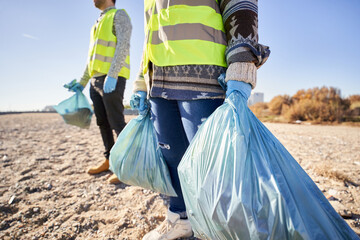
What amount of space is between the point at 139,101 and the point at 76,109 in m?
1.51

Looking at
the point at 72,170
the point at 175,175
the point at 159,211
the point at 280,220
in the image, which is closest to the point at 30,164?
the point at 72,170

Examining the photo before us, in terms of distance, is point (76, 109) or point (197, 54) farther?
point (76, 109)

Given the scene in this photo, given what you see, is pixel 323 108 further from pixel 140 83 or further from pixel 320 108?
pixel 140 83

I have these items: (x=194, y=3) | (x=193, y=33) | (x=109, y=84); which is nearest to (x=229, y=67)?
(x=193, y=33)

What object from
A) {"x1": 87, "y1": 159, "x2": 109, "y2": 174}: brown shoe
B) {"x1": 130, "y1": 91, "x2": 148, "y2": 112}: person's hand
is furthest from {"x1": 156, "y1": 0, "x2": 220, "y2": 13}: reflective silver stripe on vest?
{"x1": 87, "y1": 159, "x2": 109, "y2": 174}: brown shoe

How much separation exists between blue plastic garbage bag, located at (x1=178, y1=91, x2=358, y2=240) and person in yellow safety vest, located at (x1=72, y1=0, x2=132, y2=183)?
1.35 m

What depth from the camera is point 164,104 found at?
0.99m

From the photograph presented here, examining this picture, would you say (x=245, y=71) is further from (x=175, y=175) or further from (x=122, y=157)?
(x=122, y=157)

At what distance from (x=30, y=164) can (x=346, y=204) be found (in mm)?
3384

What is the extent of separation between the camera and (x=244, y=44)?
0.75 metres

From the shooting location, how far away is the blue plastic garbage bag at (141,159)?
1126mm

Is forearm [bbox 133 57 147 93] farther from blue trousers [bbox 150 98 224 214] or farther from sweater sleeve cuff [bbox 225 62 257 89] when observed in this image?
sweater sleeve cuff [bbox 225 62 257 89]

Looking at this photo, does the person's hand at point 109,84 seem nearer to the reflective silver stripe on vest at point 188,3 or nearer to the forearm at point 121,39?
the forearm at point 121,39

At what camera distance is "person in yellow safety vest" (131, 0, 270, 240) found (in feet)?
2.54
